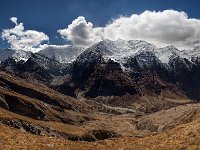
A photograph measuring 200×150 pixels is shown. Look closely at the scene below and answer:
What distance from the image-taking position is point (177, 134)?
44812mm

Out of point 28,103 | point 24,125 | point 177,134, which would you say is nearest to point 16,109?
point 28,103

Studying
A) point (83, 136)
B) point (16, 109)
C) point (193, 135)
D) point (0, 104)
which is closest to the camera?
point (193, 135)

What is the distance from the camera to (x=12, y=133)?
51906 mm

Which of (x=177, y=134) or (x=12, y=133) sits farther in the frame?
(x=12, y=133)

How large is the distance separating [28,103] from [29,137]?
129 m

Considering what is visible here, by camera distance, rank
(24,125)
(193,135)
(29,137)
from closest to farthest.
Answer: (193,135), (29,137), (24,125)

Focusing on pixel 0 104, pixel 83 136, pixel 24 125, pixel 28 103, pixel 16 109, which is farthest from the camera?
pixel 28 103

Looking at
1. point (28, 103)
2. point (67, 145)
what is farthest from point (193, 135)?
point (28, 103)

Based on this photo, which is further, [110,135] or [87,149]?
[110,135]

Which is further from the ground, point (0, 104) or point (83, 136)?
point (0, 104)

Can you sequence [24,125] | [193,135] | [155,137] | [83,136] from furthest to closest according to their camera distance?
Result: 1. [83,136]
2. [24,125]
3. [155,137]
4. [193,135]

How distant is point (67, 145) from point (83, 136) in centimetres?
8791

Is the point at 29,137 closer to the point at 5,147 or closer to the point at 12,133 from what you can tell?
the point at 12,133

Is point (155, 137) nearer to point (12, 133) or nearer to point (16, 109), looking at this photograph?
point (12, 133)
